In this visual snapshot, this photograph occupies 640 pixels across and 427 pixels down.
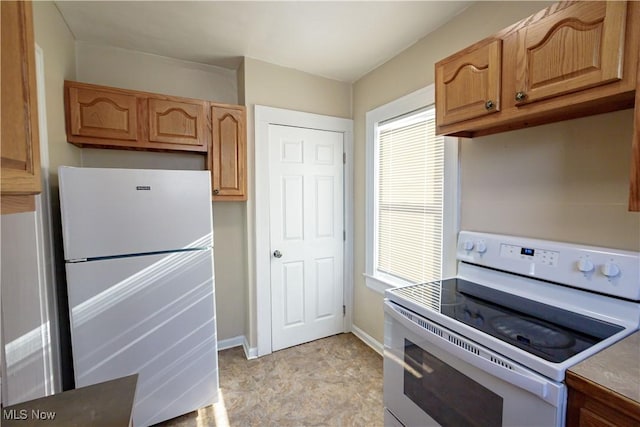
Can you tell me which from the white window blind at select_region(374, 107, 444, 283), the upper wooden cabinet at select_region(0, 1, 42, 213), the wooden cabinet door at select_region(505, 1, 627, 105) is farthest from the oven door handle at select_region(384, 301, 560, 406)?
the upper wooden cabinet at select_region(0, 1, 42, 213)

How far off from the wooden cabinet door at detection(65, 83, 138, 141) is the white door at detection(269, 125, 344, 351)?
1016 millimetres

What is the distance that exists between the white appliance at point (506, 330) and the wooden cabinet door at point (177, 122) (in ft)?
5.90

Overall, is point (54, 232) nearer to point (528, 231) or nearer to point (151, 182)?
point (151, 182)

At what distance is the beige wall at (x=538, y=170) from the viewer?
1.12m

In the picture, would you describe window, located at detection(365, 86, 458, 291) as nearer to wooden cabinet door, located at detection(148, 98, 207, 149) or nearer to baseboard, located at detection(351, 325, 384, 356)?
baseboard, located at detection(351, 325, 384, 356)

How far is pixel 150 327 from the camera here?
5.33ft

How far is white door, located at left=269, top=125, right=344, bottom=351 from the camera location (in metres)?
2.49

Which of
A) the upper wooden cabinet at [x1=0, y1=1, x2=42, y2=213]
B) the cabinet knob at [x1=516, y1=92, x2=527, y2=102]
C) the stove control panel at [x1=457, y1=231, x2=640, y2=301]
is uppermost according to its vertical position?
the cabinet knob at [x1=516, y1=92, x2=527, y2=102]

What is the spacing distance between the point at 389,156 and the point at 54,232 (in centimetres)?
→ 232

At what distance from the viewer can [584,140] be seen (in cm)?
120

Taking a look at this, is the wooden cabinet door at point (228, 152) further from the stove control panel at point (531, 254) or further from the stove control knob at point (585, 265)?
the stove control knob at point (585, 265)

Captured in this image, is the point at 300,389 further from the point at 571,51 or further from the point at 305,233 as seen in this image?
the point at 571,51

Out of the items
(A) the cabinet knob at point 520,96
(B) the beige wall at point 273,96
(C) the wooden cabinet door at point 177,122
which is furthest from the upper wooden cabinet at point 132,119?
(A) the cabinet knob at point 520,96

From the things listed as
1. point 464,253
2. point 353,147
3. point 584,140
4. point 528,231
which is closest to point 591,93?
point 584,140
